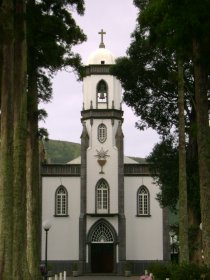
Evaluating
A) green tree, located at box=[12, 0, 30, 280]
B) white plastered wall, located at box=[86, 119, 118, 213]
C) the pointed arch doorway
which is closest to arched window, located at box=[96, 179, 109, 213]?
white plastered wall, located at box=[86, 119, 118, 213]

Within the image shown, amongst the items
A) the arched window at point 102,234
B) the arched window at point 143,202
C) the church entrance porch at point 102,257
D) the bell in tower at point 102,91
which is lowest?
the church entrance porch at point 102,257

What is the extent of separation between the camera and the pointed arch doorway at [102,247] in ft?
139

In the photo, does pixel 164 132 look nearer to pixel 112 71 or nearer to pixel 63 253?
pixel 112 71

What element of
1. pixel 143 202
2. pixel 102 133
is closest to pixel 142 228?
pixel 143 202

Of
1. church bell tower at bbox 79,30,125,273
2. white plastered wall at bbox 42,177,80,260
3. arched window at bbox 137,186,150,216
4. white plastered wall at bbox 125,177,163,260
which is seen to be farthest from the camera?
arched window at bbox 137,186,150,216

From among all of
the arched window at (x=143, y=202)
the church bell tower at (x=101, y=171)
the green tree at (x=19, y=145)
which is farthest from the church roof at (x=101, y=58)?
the green tree at (x=19, y=145)

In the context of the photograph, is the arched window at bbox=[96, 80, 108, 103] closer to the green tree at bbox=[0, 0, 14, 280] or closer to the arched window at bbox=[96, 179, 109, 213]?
the arched window at bbox=[96, 179, 109, 213]

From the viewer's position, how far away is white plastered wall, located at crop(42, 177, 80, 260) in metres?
42.7

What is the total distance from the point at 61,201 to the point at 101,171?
376 centimetres

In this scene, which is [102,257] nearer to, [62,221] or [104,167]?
[62,221]

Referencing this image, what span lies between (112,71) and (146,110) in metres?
2.54

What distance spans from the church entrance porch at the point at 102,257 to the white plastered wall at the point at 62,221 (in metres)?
1.27

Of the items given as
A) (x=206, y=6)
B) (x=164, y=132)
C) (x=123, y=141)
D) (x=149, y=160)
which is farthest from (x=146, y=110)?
(x=123, y=141)

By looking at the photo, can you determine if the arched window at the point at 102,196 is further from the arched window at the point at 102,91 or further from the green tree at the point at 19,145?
the green tree at the point at 19,145
